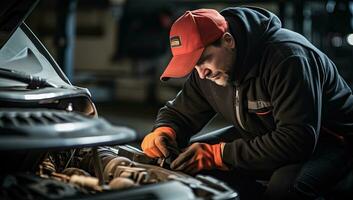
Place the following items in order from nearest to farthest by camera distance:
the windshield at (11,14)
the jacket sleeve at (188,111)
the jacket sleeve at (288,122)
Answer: the windshield at (11,14), the jacket sleeve at (288,122), the jacket sleeve at (188,111)

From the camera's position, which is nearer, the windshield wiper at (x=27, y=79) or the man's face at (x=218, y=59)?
the windshield wiper at (x=27, y=79)

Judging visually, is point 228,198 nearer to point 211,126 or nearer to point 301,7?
point 301,7

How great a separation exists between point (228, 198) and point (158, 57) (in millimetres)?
5952

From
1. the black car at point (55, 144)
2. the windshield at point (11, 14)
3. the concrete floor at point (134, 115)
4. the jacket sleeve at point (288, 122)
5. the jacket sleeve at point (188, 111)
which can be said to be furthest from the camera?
the concrete floor at point (134, 115)

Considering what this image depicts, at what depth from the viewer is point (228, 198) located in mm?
1407

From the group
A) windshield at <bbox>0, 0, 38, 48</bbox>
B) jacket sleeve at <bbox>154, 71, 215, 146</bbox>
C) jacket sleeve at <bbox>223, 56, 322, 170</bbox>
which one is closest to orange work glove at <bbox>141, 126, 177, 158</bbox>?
jacket sleeve at <bbox>154, 71, 215, 146</bbox>

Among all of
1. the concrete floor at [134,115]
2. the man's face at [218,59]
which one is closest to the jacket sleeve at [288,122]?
the man's face at [218,59]

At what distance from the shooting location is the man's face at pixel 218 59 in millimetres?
1870

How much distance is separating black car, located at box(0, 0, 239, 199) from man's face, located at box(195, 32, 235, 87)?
38 centimetres

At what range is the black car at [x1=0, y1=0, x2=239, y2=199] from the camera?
Answer: 4.16ft

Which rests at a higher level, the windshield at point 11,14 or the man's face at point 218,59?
the windshield at point 11,14

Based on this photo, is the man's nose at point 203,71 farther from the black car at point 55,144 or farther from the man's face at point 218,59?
the black car at point 55,144

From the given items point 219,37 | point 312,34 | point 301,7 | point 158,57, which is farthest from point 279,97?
point 158,57

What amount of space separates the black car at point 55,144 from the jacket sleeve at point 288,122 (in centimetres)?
31
